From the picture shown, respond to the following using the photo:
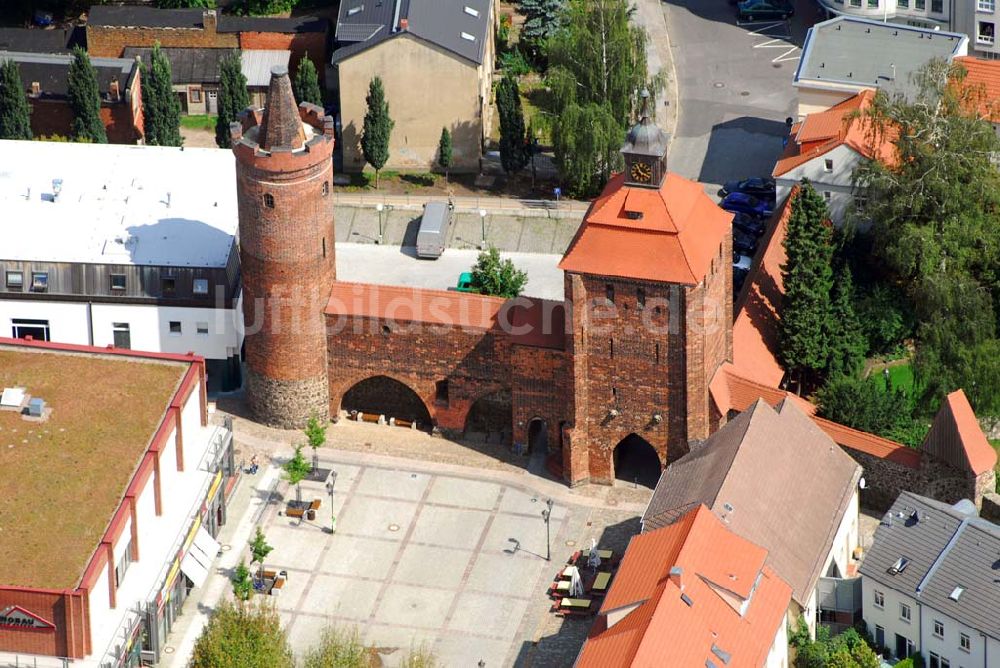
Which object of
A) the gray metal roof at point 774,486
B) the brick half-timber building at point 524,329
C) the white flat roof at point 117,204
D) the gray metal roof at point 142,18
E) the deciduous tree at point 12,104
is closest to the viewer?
the gray metal roof at point 774,486

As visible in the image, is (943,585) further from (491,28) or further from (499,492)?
(491,28)

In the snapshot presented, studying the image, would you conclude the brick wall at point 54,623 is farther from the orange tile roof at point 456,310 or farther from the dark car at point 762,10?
the dark car at point 762,10

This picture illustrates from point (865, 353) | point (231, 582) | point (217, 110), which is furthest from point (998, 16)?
point (231, 582)

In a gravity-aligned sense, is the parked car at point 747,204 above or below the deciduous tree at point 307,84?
below

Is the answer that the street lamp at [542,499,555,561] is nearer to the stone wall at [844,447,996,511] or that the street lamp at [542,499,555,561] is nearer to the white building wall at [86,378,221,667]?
the stone wall at [844,447,996,511]

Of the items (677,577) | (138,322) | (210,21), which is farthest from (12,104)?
(677,577)

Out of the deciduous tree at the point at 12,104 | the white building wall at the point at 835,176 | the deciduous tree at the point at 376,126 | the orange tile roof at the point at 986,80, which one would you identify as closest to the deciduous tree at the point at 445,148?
the deciduous tree at the point at 376,126
